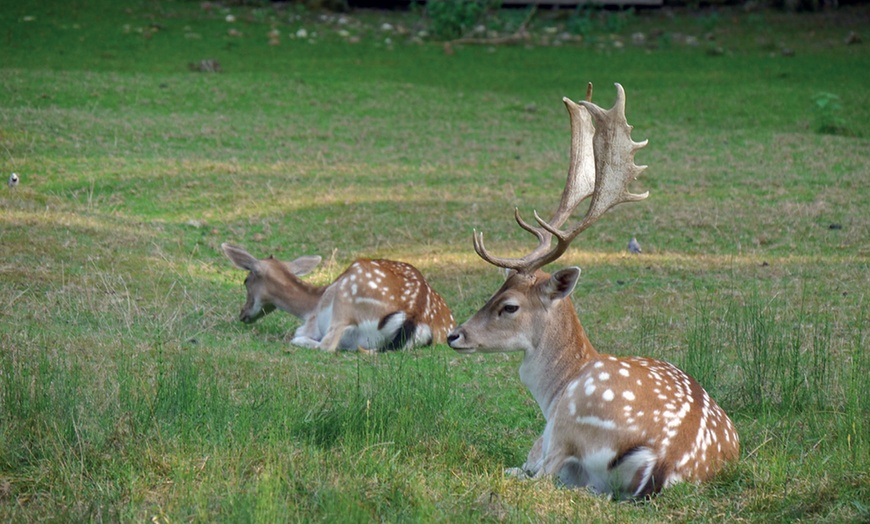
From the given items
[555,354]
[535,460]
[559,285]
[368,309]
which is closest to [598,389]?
[535,460]

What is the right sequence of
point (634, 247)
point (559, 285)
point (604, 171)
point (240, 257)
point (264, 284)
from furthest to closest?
point (634, 247) → point (240, 257) → point (264, 284) → point (604, 171) → point (559, 285)

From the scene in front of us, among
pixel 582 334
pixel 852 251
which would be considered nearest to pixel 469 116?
pixel 852 251

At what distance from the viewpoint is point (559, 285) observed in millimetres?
5520

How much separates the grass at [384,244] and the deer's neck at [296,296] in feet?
1.64

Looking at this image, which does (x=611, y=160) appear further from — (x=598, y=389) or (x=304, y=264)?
(x=304, y=264)

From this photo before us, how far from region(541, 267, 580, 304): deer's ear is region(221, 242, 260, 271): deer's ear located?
374 cm

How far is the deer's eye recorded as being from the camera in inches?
220

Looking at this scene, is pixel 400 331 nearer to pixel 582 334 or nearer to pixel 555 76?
pixel 582 334

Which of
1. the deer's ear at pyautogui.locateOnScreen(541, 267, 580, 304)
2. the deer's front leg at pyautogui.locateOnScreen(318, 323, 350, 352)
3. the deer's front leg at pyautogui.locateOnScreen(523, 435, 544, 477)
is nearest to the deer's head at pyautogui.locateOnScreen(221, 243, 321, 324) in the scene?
the deer's front leg at pyautogui.locateOnScreen(318, 323, 350, 352)

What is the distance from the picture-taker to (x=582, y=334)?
5.59m

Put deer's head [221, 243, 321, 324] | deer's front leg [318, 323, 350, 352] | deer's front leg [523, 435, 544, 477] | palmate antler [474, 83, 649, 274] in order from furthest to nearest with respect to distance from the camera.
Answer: deer's head [221, 243, 321, 324], deer's front leg [318, 323, 350, 352], palmate antler [474, 83, 649, 274], deer's front leg [523, 435, 544, 477]

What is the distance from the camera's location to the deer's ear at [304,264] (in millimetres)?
9078

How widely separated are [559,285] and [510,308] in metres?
0.28

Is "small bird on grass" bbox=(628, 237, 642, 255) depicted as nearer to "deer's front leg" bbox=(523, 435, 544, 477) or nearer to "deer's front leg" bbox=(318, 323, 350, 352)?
"deer's front leg" bbox=(318, 323, 350, 352)
